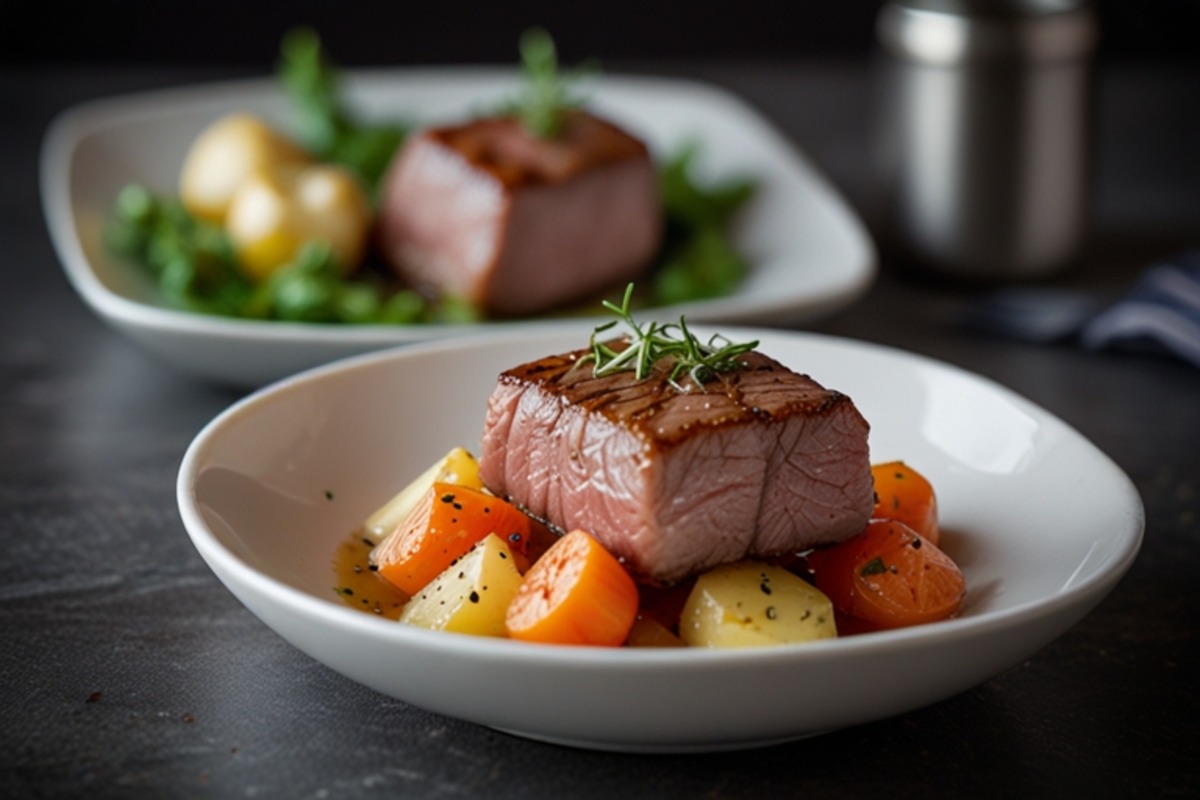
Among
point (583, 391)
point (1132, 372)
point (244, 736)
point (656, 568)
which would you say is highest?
point (583, 391)

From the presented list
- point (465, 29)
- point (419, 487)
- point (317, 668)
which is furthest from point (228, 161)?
point (465, 29)

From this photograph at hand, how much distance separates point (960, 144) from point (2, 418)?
8.47 feet

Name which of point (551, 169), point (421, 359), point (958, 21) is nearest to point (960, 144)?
point (958, 21)

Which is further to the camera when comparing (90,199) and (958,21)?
(90,199)

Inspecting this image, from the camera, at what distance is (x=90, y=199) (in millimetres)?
4301

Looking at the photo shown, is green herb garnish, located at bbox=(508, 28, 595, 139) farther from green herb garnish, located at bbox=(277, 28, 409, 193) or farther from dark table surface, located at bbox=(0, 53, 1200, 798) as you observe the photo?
dark table surface, located at bbox=(0, 53, 1200, 798)

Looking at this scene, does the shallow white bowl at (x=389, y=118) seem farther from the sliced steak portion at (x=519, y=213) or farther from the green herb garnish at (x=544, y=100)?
the green herb garnish at (x=544, y=100)

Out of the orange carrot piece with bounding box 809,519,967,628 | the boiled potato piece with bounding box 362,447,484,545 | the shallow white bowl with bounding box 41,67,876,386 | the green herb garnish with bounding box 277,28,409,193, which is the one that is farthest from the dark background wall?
the orange carrot piece with bounding box 809,519,967,628

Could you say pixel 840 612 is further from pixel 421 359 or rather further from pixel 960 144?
pixel 960 144

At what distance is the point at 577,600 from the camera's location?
1874 millimetres

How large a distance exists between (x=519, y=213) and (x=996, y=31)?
138cm

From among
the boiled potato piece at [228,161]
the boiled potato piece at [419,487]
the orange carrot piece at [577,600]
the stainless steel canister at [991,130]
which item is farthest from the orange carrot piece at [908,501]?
the boiled potato piece at [228,161]

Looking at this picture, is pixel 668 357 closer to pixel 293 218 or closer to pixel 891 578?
pixel 891 578

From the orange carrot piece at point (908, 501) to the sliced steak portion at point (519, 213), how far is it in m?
1.70
